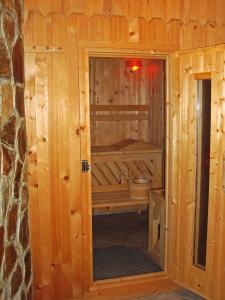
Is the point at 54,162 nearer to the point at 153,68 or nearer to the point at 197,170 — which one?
the point at 197,170

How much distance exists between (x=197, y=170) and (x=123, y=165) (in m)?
2.35

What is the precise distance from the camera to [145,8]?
2.82 meters

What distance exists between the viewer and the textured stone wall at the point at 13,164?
195 cm

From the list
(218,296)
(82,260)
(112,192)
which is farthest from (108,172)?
(218,296)

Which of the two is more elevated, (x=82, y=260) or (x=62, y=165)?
→ (x=62, y=165)

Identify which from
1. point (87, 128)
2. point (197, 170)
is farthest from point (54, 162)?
point (197, 170)

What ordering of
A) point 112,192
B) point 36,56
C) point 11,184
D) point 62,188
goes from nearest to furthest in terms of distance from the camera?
point 11,184, point 36,56, point 62,188, point 112,192

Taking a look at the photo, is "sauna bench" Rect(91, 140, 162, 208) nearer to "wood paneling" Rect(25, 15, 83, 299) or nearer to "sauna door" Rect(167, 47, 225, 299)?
"sauna door" Rect(167, 47, 225, 299)

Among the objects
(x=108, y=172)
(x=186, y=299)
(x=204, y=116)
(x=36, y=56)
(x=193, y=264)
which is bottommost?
(x=186, y=299)

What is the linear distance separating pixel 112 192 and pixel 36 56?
2.58 m

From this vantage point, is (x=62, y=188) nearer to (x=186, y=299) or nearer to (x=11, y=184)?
(x=11, y=184)

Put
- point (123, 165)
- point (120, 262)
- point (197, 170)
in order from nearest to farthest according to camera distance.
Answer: point (197, 170) → point (120, 262) → point (123, 165)

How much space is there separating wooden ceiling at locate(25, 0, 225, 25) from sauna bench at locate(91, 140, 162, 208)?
2.38 m

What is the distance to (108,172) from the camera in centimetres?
515
